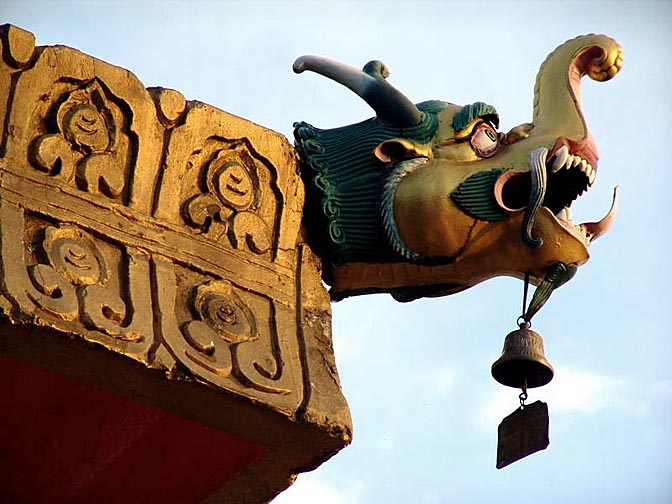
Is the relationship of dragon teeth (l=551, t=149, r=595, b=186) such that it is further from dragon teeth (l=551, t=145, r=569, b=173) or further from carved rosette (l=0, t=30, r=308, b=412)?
carved rosette (l=0, t=30, r=308, b=412)

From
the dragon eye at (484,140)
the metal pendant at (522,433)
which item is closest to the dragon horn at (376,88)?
the dragon eye at (484,140)

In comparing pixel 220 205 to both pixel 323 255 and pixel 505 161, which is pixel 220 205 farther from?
pixel 505 161

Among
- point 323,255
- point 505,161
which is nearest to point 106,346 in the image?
point 323,255

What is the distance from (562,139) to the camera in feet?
16.4

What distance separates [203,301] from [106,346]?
1.35 ft

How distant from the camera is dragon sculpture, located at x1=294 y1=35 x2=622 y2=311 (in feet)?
16.1

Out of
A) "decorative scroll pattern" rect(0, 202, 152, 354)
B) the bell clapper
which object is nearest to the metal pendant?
the bell clapper

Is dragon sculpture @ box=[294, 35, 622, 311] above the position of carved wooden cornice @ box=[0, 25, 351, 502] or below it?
above

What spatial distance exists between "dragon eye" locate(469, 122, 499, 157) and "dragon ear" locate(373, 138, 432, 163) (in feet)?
0.46

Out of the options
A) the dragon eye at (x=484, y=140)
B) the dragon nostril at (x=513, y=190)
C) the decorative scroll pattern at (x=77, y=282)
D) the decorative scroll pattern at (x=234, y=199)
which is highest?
the dragon eye at (x=484, y=140)

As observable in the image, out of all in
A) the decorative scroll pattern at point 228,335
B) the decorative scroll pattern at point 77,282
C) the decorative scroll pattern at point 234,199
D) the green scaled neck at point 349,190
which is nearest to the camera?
the decorative scroll pattern at point 77,282

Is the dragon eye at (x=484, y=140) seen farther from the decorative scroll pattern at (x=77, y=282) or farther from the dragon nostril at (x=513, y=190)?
the decorative scroll pattern at (x=77, y=282)

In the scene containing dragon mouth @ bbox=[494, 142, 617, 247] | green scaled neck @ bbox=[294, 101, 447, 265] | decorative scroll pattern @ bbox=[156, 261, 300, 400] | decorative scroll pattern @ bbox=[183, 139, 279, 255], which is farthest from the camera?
green scaled neck @ bbox=[294, 101, 447, 265]

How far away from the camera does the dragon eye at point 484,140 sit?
5.05 m
